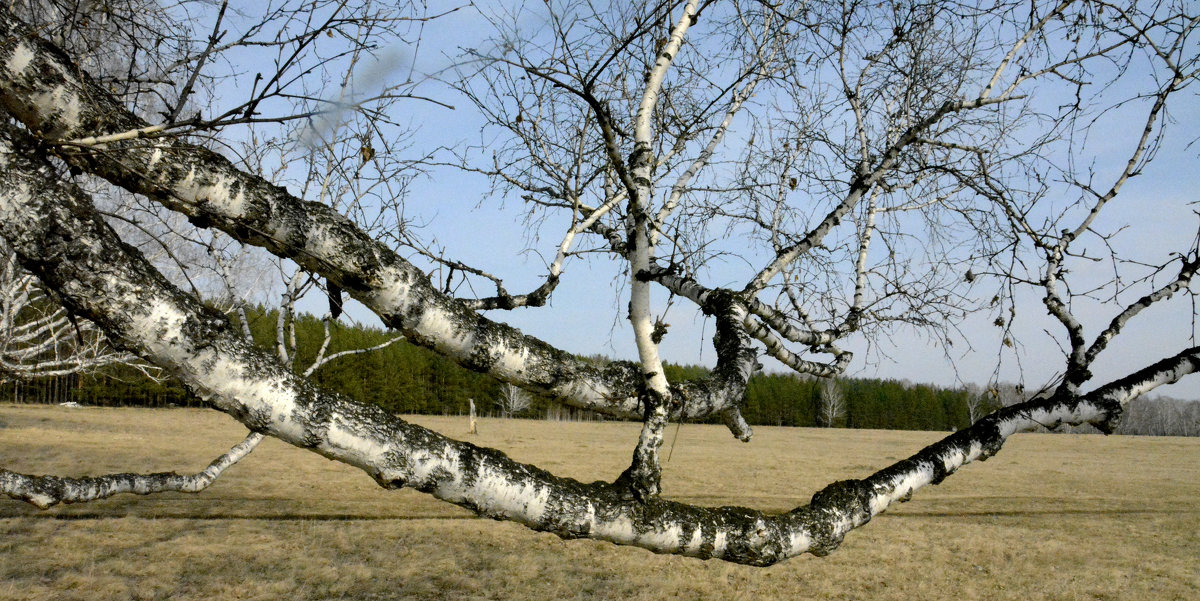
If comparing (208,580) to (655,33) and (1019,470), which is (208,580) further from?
(1019,470)

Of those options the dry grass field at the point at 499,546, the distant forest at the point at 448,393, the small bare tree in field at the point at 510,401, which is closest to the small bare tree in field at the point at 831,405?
the distant forest at the point at 448,393

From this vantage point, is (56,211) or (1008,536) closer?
(56,211)

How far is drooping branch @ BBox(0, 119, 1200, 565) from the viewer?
189 centimetres

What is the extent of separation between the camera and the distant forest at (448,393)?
132ft

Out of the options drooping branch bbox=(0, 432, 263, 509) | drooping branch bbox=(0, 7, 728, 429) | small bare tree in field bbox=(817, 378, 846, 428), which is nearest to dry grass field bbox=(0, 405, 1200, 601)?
drooping branch bbox=(0, 432, 263, 509)

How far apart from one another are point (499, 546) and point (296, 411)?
10.8 meters

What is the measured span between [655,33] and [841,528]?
2.32 metres

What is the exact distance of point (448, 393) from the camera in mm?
50062

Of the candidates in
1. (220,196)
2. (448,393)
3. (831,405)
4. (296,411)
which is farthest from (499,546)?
(831,405)

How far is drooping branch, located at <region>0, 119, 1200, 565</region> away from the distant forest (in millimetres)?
28687

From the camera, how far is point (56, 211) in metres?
1.93

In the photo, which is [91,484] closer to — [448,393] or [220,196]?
[220,196]

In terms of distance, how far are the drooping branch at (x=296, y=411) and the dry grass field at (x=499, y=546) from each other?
7985 mm

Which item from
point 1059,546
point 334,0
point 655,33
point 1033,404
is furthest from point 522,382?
point 1059,546
